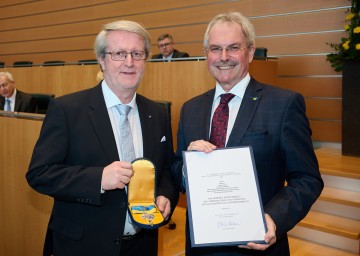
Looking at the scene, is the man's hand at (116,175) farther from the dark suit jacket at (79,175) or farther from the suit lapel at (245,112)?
the suit lapel at (245,112)

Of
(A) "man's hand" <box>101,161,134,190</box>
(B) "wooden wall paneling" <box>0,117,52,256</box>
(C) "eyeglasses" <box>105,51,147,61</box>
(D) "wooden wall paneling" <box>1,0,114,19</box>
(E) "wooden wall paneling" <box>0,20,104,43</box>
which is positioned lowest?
(B) "wooden wall paneling" <box>0,117,52,256</box>

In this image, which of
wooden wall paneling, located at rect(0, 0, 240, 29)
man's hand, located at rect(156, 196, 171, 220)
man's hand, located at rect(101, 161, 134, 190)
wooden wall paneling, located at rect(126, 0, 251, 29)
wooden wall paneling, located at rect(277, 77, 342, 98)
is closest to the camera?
man's hand, located at rect(101, 161, 134, 190)

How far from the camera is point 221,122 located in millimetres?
1535

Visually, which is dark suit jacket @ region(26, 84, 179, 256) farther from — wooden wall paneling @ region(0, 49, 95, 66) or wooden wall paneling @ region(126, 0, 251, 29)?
wooden wall paneling @ region(0, 49, 95, 66)

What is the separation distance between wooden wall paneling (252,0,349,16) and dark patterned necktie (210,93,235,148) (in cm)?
432

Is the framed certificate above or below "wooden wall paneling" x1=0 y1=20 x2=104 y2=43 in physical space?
below

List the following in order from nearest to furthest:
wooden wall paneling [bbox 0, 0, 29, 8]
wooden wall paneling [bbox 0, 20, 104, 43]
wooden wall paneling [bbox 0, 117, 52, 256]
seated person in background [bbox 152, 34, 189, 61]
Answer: wooden wall paneling [bbox 0, 117, 52, 256]
seated person in background [bbox 152, 34, 189, 61]
wooden wall paneling [bbox 0, 20, 104, 43]
wooden wall paneling [bbox 0, 0, 29, 8]

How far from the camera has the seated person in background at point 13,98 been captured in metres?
5.10

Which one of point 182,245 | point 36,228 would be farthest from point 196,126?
point 182,245

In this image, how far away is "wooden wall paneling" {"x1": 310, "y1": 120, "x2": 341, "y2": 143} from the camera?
17.3 feet

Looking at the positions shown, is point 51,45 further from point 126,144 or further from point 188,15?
point 126,144

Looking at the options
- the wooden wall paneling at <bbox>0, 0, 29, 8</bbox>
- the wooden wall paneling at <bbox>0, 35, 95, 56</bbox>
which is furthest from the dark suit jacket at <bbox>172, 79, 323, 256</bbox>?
the wooden wall paneling at <bbox>0, 0, 29, 8</bbox>

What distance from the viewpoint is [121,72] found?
155 centimetres

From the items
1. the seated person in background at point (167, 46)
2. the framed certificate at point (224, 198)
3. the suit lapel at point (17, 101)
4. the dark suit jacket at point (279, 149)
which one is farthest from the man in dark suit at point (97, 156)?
the seated person in background at point (167, 46)
